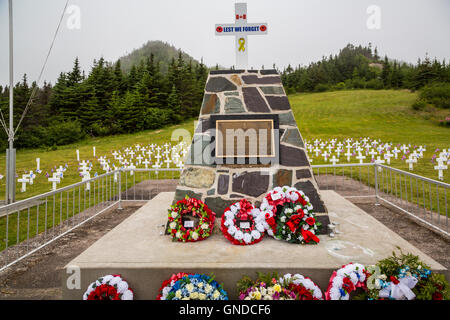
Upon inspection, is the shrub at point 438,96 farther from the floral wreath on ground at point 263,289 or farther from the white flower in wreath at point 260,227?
the floral wreath on ground at point 263,289

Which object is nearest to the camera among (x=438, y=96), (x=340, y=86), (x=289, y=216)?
(x=289, y=216)

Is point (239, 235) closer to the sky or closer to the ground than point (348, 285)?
closer to the sky

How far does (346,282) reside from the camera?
2408 mm

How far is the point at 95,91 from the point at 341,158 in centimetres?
3675

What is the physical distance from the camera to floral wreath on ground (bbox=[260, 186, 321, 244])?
11.3ft

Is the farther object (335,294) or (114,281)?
(114,281)

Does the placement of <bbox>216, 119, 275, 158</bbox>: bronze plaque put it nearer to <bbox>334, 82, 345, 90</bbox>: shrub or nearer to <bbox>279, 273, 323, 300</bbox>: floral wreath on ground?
<bbox>279, 273, 323, 300</bbox>: floral wreath on ground

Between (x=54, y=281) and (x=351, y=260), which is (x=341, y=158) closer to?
(x=351, y=260)

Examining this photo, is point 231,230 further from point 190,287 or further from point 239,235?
point 190,287

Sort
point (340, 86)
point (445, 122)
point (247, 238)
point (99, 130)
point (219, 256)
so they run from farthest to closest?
point (340, 86)
point (99, 130)
point (445, 122)
point (247, 238)
point (219, 256)

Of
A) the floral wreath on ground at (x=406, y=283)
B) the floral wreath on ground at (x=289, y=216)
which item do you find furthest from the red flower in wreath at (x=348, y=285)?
the floral wreath on ground at (x=289, y=216)

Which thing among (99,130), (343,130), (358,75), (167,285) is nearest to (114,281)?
(167,285)

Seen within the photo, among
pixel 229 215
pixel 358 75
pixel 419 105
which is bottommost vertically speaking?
pixel 229 215

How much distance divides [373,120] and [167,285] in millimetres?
40783
